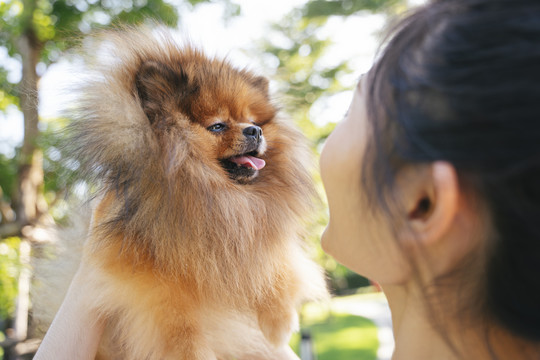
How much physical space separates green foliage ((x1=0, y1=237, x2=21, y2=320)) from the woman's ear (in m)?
3.83

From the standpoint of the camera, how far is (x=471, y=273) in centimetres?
61

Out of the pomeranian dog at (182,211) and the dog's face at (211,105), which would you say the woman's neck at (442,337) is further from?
the dog's face at (211,105)

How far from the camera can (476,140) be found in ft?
1.78

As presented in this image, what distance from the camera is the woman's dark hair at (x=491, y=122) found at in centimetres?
52

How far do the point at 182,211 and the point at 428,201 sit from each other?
797 millimetres

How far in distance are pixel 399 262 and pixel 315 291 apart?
0.94m

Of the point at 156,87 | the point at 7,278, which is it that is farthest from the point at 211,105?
the point at 7,278

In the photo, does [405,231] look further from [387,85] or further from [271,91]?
[271,91]

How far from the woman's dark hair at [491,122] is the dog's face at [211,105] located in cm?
89

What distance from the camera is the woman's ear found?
0.56m

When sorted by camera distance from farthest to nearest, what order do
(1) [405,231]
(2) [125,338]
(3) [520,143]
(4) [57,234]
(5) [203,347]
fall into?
(4) [57,234], (2) [125,338], (5) [203,347], (1) [405,231], (3) [520,143]

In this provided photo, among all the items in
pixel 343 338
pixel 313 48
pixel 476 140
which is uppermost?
pixel 476 140

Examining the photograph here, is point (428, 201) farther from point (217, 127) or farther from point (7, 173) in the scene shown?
point (7, 173)

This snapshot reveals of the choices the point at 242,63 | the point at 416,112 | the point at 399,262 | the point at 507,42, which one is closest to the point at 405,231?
the point at 399,262
